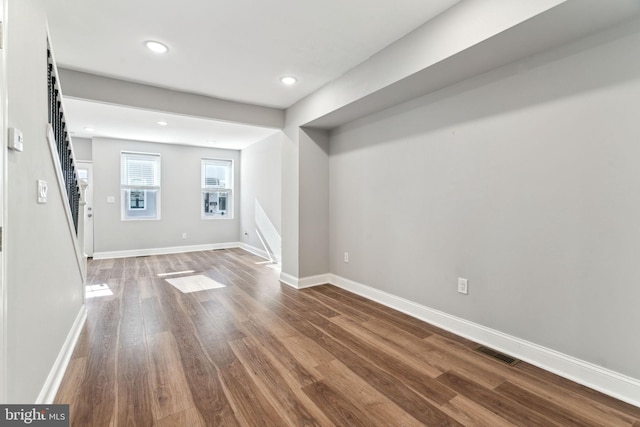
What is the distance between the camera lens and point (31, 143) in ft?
5.05

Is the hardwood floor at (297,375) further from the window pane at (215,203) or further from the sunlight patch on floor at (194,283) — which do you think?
the window pane at (215,203)

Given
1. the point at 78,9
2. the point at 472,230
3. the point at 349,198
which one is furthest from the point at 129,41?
the point at 472,230

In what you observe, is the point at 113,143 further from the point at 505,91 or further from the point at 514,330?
the point at 514,330

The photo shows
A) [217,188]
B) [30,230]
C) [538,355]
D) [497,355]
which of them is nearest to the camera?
[30,230]

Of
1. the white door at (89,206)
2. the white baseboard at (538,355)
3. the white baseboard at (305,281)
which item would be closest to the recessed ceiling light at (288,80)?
the white baseboard at (305,281)

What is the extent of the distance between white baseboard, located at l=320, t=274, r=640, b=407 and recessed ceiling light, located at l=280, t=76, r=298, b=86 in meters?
2.60

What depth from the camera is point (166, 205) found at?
6.66m

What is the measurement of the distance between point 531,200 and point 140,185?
6934 millimetres

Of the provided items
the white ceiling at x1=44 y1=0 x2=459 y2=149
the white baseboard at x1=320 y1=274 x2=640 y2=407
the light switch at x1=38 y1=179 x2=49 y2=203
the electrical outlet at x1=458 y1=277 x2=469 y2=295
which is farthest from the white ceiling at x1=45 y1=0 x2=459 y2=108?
the white baseboard at x1=320 y1=274 x2=640 y2=407

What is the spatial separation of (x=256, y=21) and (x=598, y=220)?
105 inches

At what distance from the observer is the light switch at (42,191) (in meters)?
1.64

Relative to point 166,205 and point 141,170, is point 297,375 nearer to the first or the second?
point 166,205

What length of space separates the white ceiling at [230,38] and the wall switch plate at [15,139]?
4.28 ft

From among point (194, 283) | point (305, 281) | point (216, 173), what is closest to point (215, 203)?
point (216, 173)
